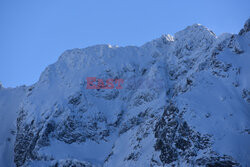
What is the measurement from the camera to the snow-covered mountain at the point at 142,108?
2930cm

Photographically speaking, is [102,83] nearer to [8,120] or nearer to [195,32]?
[195,32]

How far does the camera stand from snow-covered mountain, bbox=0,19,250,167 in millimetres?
29297

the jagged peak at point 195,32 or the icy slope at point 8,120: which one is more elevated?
the jagged peak at point 195,32

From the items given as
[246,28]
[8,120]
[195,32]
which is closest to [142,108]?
[246,28]

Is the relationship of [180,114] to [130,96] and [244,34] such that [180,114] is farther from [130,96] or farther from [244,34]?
[130,96]

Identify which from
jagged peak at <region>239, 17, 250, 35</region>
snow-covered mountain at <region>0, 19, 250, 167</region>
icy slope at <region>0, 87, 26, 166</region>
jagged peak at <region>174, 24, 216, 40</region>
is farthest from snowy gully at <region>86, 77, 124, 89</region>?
jagged peak at <region>239, 17, 250, 35</region>

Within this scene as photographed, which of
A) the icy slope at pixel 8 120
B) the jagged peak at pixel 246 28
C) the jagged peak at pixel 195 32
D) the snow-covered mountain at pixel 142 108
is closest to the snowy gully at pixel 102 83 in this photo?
the snow-covered mountain at pixel 142 108

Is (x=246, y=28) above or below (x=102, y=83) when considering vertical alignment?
below

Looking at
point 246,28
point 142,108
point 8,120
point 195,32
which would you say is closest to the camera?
point 246,28

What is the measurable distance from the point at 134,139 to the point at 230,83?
18.1 m

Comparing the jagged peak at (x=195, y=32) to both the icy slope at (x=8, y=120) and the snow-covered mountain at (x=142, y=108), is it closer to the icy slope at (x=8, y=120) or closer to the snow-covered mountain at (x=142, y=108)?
the snow-covered mountain at (x=142, y=108)

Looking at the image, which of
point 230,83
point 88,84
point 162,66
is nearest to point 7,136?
point 88,84

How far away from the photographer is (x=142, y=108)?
5797 centimetres

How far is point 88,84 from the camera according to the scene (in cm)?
6775
